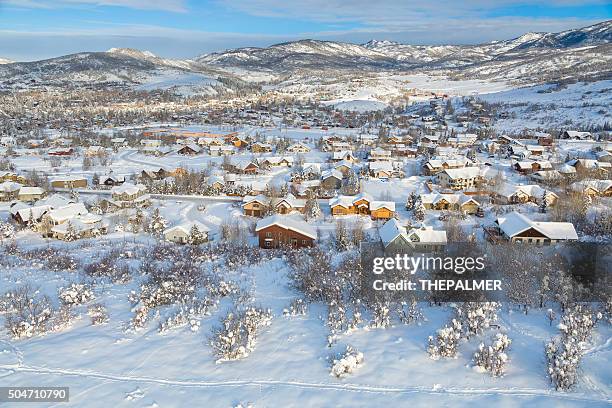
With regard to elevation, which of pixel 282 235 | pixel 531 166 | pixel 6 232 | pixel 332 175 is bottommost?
pixel 6 232

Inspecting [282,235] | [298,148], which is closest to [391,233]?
[282,235]

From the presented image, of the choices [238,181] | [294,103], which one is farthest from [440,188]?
[294,103]

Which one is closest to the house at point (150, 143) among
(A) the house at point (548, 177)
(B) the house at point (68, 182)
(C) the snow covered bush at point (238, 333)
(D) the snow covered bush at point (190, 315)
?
(B) the house at point (68, 182)

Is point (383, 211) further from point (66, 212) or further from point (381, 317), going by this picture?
point (66, 212)

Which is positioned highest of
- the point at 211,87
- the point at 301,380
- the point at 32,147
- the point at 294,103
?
the point at 211,87

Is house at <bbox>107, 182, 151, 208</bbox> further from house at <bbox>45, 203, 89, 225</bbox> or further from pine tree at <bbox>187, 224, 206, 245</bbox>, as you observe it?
pine tree at <bbox>187, 224, 206, 245</bbox>

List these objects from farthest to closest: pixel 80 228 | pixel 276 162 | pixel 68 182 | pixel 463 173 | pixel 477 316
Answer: pixel 276 162
pixel 68 182
pixel 463 173
pixel 80 228
pixel 477 316

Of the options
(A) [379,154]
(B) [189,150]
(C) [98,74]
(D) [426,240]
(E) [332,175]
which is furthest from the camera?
(C) [98,74]

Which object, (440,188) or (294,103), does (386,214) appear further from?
(294,103)
